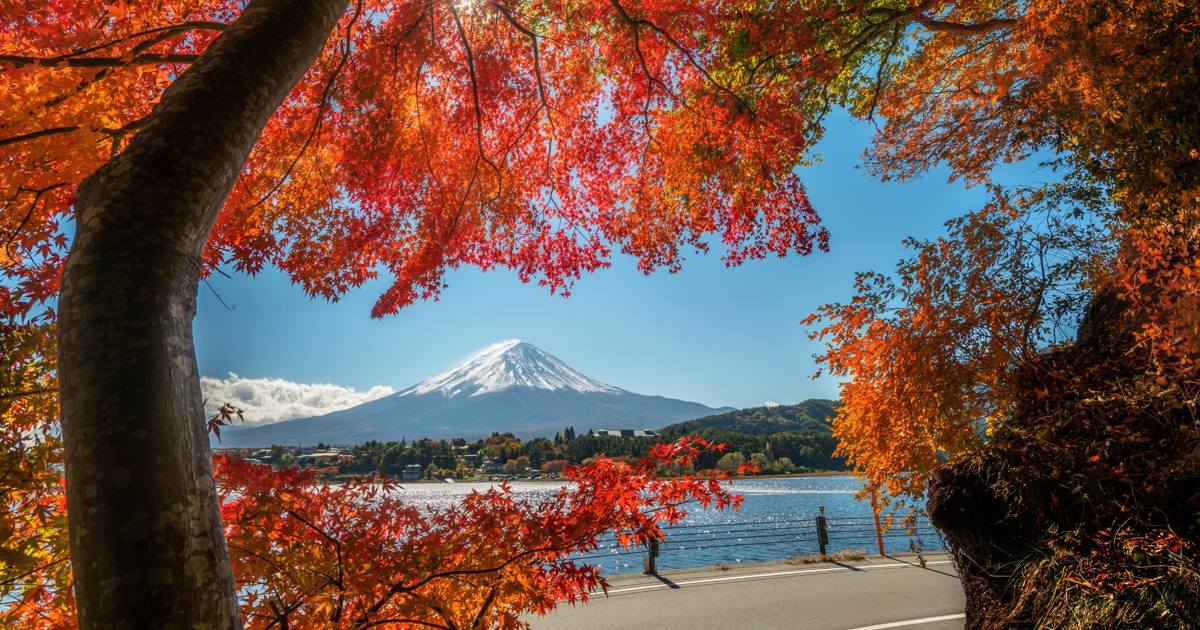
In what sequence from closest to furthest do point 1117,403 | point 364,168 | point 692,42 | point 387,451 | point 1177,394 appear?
point 1177,394 < point 1117,403 < point 364,168 < point 692,42 < point 387,451

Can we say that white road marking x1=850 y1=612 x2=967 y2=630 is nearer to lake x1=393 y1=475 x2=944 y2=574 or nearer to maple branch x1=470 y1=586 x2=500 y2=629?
lake x1=393 y1=475 x2=944 y2=574

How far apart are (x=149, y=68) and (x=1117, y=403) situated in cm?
824

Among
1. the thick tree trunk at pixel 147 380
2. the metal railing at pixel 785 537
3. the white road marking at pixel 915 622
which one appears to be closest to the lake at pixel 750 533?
the metal railing at pixel 785 537

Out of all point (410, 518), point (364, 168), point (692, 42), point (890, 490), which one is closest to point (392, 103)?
point (364, 168)

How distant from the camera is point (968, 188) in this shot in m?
7.74

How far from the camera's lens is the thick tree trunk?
1.34 m

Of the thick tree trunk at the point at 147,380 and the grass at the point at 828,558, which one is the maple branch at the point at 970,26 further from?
the grass at the point at 828,558

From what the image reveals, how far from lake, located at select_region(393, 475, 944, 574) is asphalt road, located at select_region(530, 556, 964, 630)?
552mm

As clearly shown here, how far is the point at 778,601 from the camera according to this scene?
7801mm

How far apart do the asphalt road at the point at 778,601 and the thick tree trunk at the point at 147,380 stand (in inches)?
242

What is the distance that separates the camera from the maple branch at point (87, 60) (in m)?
2.82

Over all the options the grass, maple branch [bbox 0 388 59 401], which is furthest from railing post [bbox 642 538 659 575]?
maple branch [bbox 0 388 59 401]

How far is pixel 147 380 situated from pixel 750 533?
115 ft

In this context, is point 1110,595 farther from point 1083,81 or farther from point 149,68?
point 149,68
